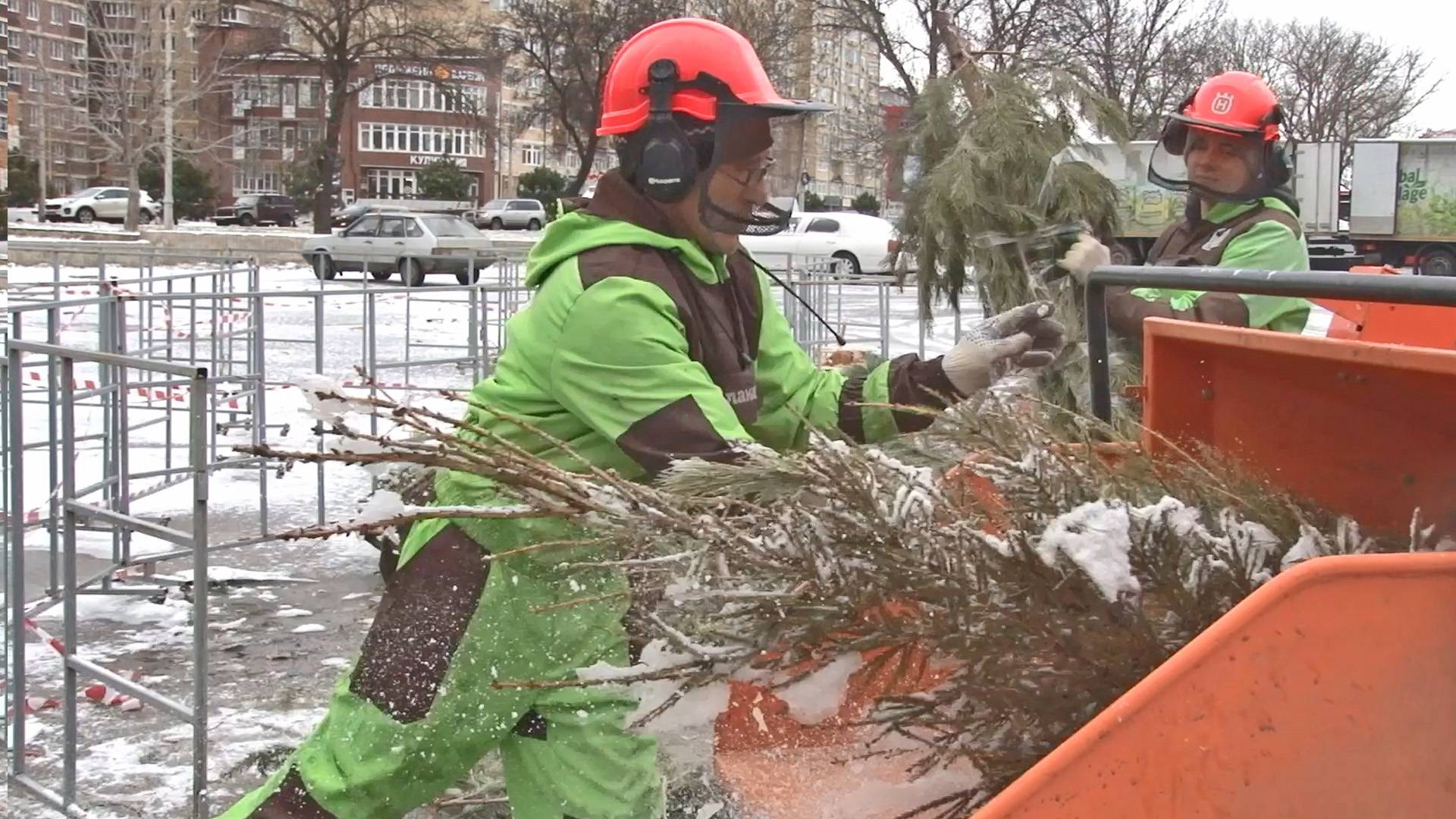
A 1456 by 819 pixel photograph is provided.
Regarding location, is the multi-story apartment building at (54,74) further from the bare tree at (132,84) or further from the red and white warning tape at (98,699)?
the red and white warning tape at (98,699)

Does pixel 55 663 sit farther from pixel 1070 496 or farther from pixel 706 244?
pixel 1070 496

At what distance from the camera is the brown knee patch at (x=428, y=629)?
8.09ft

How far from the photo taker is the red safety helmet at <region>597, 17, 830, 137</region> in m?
2.58

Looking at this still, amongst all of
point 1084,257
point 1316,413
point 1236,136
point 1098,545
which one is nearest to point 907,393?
point 1084,257

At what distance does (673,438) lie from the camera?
2.20 m

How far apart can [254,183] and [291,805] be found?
8672cm

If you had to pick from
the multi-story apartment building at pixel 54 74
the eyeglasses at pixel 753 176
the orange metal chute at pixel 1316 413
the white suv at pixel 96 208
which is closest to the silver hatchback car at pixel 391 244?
the multi-story apartment building at pixel 54 74

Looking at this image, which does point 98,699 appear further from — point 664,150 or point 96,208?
point 96,208

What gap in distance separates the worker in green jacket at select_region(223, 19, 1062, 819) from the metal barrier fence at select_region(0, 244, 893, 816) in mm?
311

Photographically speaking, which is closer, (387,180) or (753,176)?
(753,176)

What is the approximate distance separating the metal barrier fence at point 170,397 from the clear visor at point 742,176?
0.65 metres

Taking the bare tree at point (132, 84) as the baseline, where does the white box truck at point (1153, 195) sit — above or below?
Result: below

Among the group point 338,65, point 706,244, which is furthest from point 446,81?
point 706,244

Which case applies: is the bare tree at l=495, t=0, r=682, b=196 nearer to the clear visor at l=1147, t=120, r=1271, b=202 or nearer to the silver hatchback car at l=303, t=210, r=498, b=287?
the silver hatchback car at l=303, t=210, r=498, b=287
